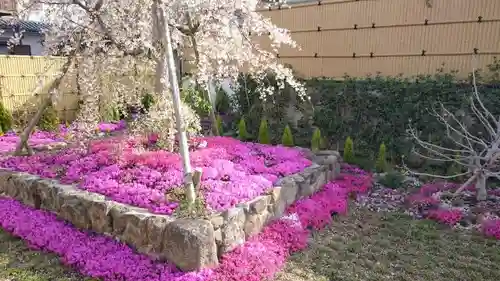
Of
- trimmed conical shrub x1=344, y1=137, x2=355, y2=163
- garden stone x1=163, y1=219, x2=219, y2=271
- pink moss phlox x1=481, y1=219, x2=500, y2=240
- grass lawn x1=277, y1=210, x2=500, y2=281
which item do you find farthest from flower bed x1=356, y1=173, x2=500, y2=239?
garden stone x1=163, y1=219, x2=219, y2=271

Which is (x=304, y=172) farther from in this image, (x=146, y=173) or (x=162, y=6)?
(x=162, y=6)

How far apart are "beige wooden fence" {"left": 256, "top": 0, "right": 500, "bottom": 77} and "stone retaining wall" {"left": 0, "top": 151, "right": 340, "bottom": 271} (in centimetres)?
375

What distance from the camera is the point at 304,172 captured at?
5.90 m

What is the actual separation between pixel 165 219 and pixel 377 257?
247cm

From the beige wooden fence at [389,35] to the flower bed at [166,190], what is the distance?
2839 millimetres

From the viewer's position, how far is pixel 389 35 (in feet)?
26.1

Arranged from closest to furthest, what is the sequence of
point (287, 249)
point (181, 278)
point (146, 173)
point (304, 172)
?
point (181, 278)
point (287, 249)
point (146, 173)
point (304, 172)

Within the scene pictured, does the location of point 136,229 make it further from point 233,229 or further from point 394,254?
point 394,254

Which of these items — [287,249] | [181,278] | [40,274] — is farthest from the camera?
[287,249]

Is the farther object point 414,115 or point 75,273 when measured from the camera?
point 414,115

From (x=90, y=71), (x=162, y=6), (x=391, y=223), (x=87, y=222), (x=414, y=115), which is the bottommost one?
(x=391, y=223)

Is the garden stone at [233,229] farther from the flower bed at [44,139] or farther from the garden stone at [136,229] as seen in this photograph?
the flower bed at [44,139]

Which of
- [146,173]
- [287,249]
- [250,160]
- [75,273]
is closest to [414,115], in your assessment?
[250,160]

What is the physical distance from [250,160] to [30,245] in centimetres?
321
